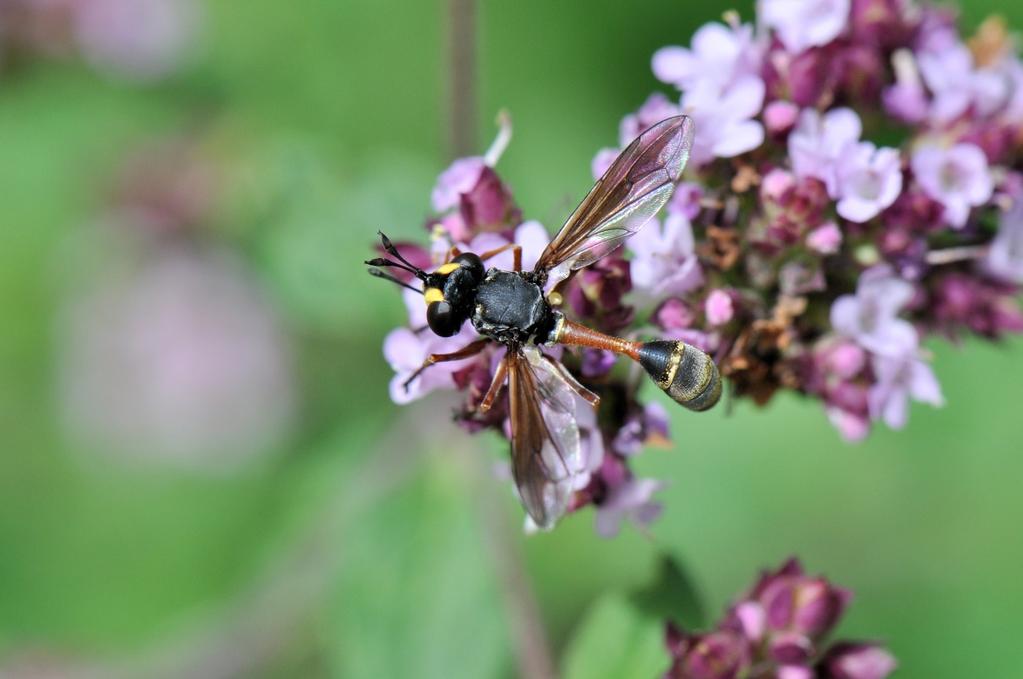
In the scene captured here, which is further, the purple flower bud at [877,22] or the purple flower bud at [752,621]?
the purple flower bud at [877,22]

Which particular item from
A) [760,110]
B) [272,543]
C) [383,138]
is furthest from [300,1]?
[760,110]

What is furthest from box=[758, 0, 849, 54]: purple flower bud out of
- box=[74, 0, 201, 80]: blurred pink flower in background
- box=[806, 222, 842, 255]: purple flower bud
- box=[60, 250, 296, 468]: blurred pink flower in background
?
box=[74, 0, 201, 80]: blurred pink flower in background

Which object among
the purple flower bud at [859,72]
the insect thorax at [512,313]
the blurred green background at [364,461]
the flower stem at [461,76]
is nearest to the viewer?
the insect thorax at [512,313]

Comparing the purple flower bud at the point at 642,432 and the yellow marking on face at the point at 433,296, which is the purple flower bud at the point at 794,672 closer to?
the purple flower bud at the point at 642,432

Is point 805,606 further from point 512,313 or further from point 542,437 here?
point 512,313

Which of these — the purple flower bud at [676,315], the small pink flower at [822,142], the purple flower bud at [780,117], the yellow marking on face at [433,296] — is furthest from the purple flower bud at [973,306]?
the yellow marking on face at [433,296]

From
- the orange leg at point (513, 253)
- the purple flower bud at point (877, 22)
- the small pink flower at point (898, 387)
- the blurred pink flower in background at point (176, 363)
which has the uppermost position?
the blurred pink flower in background at point (176, 363)

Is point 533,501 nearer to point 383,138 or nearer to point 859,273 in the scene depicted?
point 859,273
